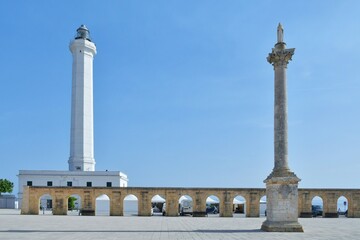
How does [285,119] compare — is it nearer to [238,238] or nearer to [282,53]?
[282,53]

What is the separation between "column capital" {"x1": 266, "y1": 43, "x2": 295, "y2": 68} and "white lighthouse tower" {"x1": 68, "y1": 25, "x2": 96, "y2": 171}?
4056cm

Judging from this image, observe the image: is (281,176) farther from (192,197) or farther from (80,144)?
(80,144)

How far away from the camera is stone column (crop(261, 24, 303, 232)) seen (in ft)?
74.0

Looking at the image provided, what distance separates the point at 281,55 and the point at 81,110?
4105 cm

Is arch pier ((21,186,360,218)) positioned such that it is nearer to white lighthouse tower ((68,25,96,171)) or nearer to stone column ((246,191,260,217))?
stone column ((246,191,260,217))

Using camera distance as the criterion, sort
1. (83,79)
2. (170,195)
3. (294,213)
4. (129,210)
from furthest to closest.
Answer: (83,79) → (129,210) → (170,195) → (294,213)

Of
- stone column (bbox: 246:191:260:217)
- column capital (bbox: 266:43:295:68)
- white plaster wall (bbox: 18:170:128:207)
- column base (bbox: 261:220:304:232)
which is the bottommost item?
stone column (bbox: 246:191:260:217)

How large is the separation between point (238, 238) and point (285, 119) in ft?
25.4

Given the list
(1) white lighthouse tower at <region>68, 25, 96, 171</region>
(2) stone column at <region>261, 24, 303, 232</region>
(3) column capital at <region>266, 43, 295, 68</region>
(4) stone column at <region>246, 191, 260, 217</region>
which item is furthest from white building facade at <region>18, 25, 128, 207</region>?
(3) column capital at <region>266, 43, 295, 68</region>

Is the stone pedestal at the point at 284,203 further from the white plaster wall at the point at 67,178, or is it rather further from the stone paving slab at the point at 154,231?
the white plaster wall at the point at 67,178

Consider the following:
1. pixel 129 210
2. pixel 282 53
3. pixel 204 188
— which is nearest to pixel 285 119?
pixel 282 53

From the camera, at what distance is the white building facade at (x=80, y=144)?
59.8 m

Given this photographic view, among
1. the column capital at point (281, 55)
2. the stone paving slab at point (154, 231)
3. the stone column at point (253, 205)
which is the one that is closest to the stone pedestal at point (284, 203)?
the stone paving slab at point (154, 231)

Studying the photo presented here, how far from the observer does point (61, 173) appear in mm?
59844
